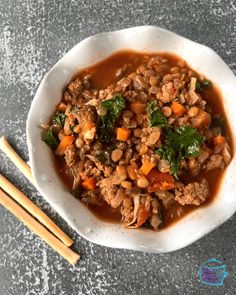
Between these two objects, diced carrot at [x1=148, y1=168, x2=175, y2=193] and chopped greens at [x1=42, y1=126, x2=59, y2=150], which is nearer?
diced carrot at [x1=148, y1=168, x2=175, y2=193]

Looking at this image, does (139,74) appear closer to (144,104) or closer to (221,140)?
(144,104)

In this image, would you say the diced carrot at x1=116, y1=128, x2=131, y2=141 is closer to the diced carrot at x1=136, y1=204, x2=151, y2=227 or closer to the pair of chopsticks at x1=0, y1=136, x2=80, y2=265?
the diced carrot at x1=136, y1=204, x2=151, y2=227

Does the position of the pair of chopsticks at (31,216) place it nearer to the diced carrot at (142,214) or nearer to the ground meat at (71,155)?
the ground meat at (71,155)

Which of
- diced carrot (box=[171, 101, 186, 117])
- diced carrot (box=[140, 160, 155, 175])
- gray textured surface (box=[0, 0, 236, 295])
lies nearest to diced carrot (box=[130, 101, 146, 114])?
diced carrot (box=[171, 101, 186, 117])

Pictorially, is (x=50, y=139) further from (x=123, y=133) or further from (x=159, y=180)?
(x=159, y=180)
